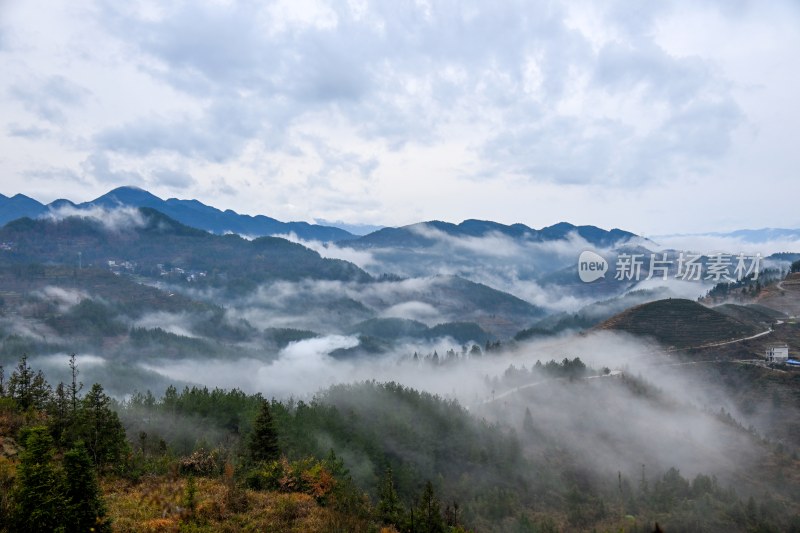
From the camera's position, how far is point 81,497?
77.8 feet

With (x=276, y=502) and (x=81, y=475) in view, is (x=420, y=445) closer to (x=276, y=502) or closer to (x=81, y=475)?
(x=276, y=502)

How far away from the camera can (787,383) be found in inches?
7544

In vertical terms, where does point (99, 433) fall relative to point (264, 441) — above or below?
above

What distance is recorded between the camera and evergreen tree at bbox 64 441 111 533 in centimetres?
2311

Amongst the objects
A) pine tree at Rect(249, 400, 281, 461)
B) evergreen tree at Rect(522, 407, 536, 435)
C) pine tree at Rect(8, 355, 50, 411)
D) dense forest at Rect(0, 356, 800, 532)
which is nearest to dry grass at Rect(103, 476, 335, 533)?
dense forest at Rect(0, 356, 800, 532)

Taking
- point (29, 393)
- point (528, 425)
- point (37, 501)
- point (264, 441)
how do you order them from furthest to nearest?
point (528, 425), point (264, 441), point (29, 393), point (37, 501)

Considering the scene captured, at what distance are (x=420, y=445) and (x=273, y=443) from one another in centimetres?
9502

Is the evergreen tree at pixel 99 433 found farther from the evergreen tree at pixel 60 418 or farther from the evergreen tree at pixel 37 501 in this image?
the evergreen tree at pixel 37 501

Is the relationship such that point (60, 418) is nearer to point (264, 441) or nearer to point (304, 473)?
point (264, 441)

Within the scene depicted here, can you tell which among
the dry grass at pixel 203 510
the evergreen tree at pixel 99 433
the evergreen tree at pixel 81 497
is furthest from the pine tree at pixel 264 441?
the evergreen tree at pixel 81 497

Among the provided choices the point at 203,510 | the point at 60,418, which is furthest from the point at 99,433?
the point at 203,510

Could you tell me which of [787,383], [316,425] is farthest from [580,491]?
[787,383]

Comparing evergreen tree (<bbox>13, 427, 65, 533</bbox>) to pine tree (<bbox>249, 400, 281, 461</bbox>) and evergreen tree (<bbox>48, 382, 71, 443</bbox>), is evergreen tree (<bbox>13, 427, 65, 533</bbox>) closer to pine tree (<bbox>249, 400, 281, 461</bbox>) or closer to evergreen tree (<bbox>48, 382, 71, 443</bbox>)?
evergreen tree (<bbox>48, 382, 71, 443</bbox>)

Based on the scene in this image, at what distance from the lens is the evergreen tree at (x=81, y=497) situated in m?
23.1
